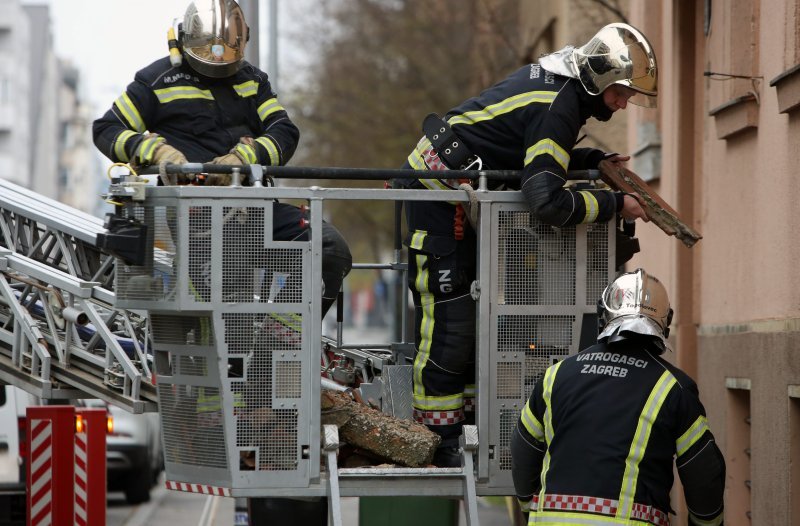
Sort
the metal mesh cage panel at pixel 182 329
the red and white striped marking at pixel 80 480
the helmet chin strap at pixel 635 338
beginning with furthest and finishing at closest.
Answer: the red and white striped marking at pixel 80 480, the metal mesh cage panel at pixel 182 329, the helmet chin strap at pixel 635 338

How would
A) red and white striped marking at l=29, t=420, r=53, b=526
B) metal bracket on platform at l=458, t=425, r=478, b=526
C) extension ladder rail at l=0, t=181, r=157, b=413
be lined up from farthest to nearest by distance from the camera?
1. red and white striped marking at l=29, t=420, r=53, b=526
2. extension ladder rail at l=0, t=181, r=157, b=413
3. metal bracket on platform at l=458, t=425, r=478, b=526

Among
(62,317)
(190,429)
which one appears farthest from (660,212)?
(62,317)

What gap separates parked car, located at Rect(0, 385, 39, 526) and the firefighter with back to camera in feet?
19.6

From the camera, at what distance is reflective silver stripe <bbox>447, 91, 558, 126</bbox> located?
6215 mm

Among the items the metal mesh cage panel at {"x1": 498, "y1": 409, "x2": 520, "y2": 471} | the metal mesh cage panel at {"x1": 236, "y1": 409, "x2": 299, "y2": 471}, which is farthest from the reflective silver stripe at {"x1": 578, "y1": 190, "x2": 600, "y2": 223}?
the metal mesh cage panel at {"x1": 236, "y1": 409, "x2": 299, "y2": 471}

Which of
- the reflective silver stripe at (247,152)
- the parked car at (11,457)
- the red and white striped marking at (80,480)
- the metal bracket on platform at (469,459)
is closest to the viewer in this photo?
the metal bracket on platform at (469,459)

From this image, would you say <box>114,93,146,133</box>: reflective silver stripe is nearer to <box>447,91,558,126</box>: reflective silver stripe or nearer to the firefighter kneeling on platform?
<box>447,91,558,126</box>: reflective silver stripe

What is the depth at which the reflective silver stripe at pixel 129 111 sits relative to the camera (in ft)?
22.4

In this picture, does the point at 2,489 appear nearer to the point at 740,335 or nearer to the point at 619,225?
the point at 740,335

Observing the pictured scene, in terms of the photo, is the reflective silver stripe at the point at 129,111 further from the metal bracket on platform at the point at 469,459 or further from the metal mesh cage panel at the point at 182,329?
the metal bracket on platform at the point at 469,459

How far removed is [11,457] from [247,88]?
18.7 feet

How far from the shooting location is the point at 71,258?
7.91 m

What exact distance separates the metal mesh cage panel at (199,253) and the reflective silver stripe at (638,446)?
1.84 m

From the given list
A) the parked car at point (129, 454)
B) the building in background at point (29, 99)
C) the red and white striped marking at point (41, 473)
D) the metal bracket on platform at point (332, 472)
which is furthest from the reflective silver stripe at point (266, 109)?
the building in background at point (29, 99)
